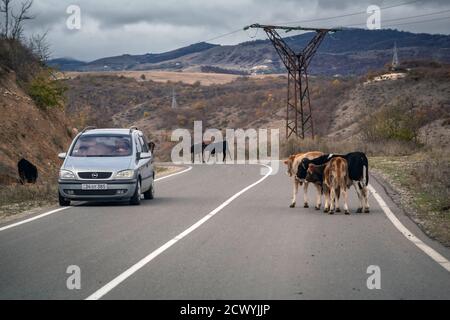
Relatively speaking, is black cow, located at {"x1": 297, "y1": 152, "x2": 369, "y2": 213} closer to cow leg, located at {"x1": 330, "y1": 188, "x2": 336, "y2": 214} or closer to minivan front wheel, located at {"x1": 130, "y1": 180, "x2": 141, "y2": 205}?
cow leg, located at {"x1": 330, "y1": 188, "x2": 336, "y2": 214}

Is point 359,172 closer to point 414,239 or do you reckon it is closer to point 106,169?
point 414,239

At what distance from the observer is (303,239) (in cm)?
1248

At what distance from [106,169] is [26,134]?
1420cm

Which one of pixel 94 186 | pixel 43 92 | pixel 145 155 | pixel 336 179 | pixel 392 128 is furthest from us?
pixel 392 128

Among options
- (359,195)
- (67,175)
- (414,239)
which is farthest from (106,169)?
(414,239)

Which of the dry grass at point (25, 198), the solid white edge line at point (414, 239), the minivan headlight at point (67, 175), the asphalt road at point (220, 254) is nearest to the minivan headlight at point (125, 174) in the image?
the asphalt road at point (220, 254)

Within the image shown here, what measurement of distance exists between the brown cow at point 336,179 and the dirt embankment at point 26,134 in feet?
43.6

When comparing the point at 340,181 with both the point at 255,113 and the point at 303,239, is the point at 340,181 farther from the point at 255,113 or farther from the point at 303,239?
the point at 255,113

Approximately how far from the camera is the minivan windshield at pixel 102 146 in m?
19.3

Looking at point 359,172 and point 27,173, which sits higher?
point 359,172

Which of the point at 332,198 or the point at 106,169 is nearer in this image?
the point at 332,198

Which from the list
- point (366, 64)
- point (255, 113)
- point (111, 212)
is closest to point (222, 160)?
point (111, 212)

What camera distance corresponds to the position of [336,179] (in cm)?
1588

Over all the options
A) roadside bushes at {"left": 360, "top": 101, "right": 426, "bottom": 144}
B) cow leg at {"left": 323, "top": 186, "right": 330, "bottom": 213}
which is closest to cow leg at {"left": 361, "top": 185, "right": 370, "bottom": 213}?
cow leg at {"left": 323, "top": 186, "right": 330, "bottom": 213}
